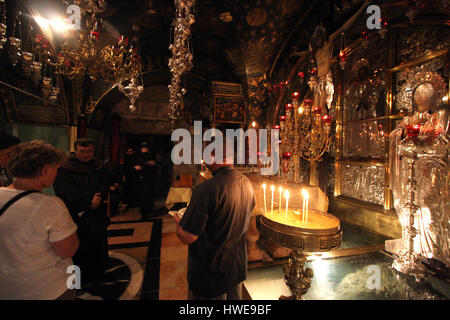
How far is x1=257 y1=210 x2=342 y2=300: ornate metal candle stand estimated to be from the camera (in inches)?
56.1

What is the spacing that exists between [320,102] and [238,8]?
3267 mm

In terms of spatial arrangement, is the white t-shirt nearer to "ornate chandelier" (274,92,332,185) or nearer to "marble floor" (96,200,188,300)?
"marble floor" (96,200,188,300)

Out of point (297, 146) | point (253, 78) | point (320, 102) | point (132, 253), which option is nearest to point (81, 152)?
point (132, 253)

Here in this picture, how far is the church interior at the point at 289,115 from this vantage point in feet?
7.64

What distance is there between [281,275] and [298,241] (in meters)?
1.43

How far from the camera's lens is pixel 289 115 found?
322cm

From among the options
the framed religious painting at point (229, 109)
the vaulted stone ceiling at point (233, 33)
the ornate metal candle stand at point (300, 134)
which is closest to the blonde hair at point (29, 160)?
the ornate metal candle stand at point (300, 134)

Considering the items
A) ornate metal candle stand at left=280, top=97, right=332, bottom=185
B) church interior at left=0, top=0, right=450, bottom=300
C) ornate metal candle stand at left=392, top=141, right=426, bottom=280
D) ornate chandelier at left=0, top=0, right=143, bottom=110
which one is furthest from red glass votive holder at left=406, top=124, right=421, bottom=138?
ornate chandelier at left=0, top=0, right=143, bottom=110

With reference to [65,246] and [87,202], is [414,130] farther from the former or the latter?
[87,202]

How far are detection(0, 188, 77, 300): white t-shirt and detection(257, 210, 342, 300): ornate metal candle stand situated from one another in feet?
5.15

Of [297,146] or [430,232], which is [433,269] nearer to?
[430,232]

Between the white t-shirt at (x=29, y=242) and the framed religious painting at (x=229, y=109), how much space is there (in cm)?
626

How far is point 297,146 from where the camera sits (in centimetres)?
314

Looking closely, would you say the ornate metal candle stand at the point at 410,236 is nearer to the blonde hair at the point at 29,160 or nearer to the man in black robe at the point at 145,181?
the blonde hair at the point at 29,160
